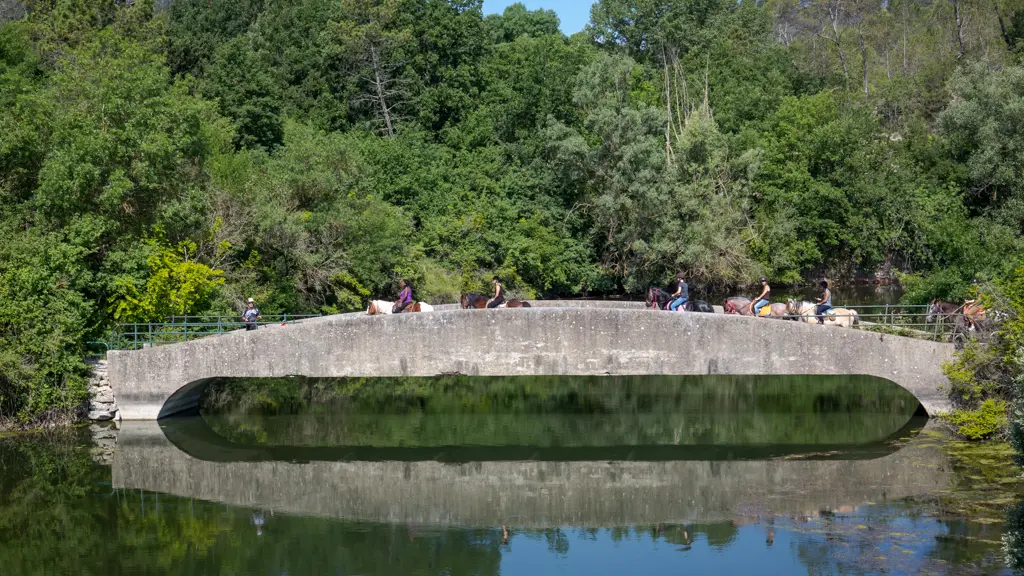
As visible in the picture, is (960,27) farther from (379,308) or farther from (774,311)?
(379,308)

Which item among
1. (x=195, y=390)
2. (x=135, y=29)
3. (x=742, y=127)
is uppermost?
(x=135, y=29)

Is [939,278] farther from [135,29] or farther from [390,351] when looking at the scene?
[135,29]

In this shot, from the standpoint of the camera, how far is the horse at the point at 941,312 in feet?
88.7

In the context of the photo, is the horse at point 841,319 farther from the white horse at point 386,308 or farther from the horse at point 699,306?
the white horse at point 386,308

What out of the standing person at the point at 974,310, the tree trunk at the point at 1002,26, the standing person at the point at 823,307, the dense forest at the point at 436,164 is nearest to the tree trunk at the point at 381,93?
the dense forest at the point at 436,164

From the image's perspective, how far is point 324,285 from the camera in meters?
38.4

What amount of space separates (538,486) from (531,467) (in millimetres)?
1441

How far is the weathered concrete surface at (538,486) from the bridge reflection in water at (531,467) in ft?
0.15

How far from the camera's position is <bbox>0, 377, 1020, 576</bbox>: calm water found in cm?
2028

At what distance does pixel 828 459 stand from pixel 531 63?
98.8 ft

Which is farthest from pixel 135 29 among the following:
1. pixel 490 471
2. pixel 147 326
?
pixel 490 471

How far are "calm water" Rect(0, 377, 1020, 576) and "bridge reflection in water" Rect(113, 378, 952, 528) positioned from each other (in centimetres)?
7

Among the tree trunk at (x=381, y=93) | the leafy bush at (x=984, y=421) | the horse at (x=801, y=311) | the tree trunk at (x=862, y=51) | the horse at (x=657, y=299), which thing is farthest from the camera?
the tree trunk at (x=862, y=51)

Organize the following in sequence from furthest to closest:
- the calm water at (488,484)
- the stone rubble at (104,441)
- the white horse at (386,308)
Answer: the white horse at (386,308), the stone rubble at (104,441), the calm water at (488,484)
